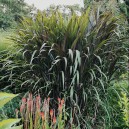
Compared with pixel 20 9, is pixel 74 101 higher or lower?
lower

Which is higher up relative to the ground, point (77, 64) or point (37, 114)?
point (77, 64)

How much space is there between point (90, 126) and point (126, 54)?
4.57ft

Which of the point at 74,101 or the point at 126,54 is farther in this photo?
the point at 126,54

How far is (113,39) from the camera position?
180 inches

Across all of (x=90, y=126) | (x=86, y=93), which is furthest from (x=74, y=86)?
(x=90, y=126)

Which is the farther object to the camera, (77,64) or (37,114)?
(77,64)

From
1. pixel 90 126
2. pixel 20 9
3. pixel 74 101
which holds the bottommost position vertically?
pixel 90 126

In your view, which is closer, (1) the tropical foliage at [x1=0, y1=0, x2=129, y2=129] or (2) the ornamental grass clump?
(2) the ornamental grass clump

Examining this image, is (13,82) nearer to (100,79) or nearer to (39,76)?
(39,76)

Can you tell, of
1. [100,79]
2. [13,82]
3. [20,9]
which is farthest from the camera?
[20,9]

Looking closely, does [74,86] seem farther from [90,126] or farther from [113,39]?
[113,39]

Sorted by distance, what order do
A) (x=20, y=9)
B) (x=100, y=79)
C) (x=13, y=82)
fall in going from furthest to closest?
1. (x=20, y=9)
2. (x=13, y=82)
3. (x=100, y=79)

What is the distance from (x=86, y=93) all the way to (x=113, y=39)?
1000 mm

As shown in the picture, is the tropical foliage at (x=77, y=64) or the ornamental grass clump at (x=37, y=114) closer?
the ornamental grass clump at (x=37, y=114)
